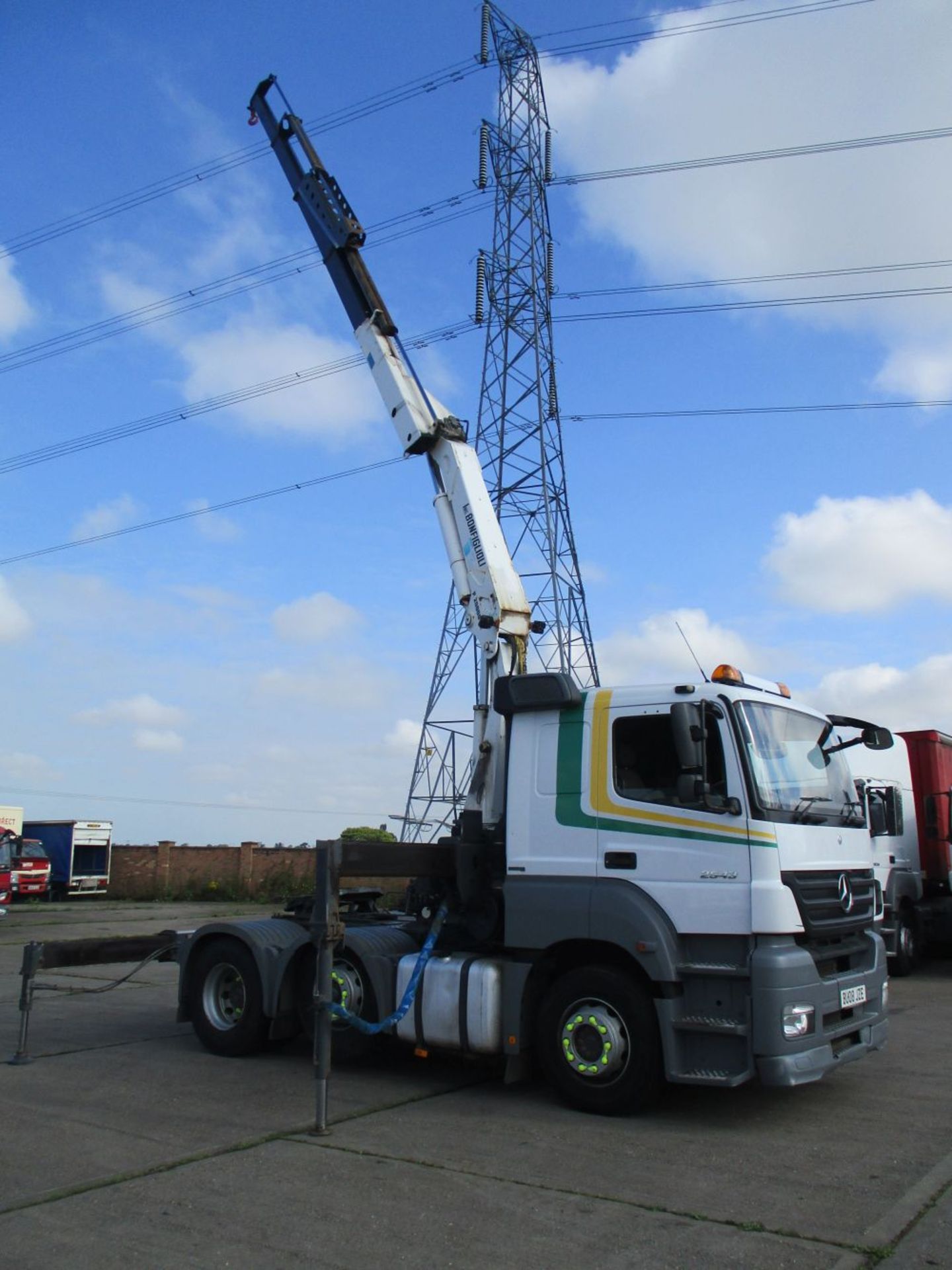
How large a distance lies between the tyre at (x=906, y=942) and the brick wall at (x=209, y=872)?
73.0 feet

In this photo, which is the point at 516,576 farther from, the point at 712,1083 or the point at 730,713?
the point at 712,1083

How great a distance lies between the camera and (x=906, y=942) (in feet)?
49.8

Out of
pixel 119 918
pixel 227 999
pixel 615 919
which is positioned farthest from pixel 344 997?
pixel 119 918

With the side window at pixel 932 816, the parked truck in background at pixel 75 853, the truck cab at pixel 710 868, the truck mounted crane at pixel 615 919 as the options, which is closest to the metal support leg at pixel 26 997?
the truck mounted crane at pixel 615 919

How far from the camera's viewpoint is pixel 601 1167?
242 inches

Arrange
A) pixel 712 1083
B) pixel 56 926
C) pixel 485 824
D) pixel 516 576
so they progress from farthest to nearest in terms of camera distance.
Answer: pixel 56 926 < pixel 516 576 < pixel 485 824 < pixel 712 1083

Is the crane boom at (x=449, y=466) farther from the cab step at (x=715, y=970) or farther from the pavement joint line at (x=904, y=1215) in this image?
the pavement joint line at (x=904, y=1215)

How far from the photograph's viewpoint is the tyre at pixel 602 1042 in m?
7.09

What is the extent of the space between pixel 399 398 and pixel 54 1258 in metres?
8.17

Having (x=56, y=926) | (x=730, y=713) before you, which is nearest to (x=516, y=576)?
(x=730, y=713)

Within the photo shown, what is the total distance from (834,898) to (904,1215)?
93.5 inches

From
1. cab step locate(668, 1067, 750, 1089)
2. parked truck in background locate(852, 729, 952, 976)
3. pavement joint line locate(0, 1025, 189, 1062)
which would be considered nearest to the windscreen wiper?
cab step locate(668, 1067, 750, 1089)

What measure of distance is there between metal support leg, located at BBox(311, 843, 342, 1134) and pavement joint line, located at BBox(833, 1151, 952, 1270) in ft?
10.5

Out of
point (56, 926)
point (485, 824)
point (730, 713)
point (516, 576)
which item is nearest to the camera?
point (730, 713)
